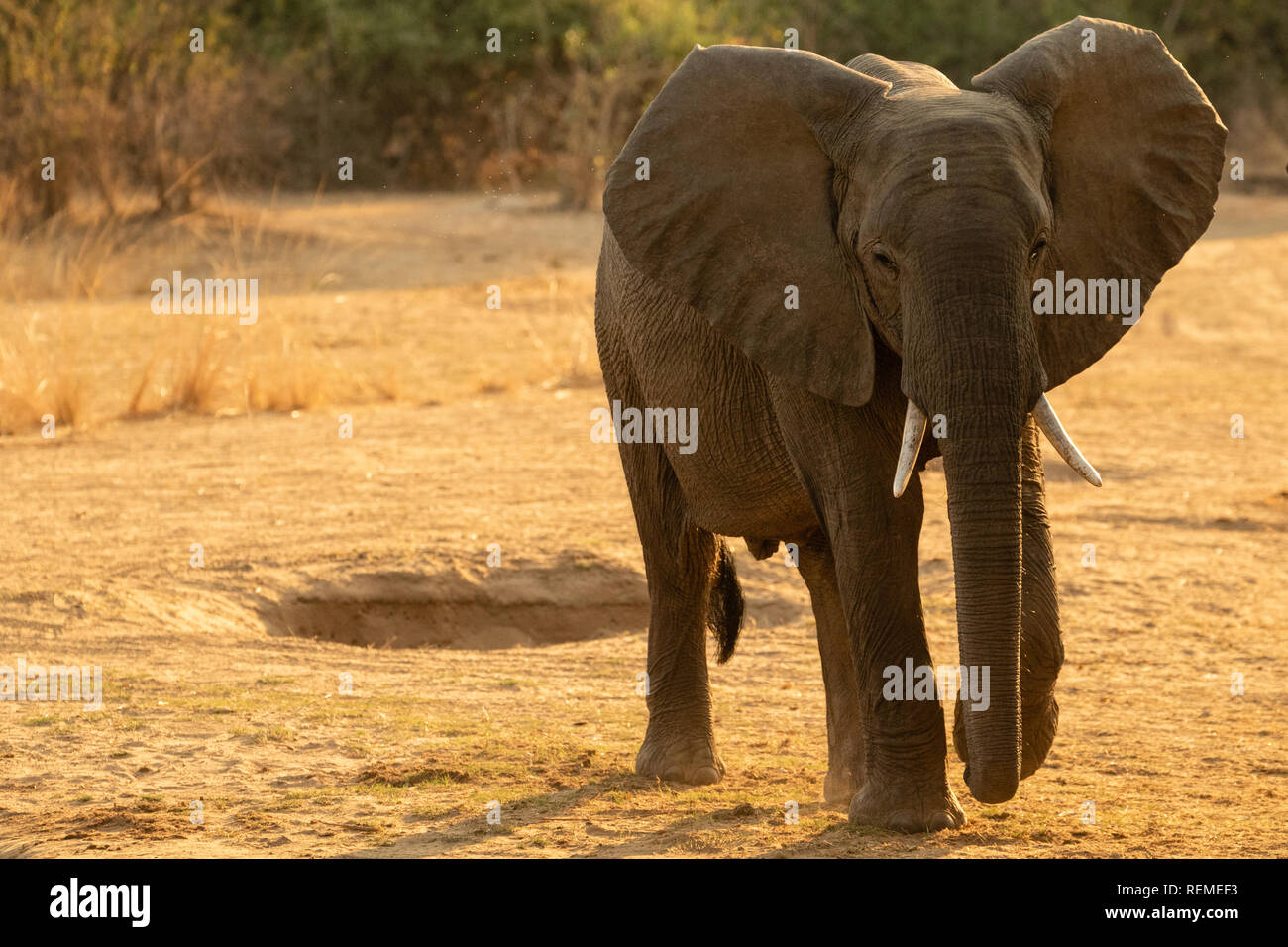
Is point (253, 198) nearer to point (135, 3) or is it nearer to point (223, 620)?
point (135, 3)

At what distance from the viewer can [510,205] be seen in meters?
27.3

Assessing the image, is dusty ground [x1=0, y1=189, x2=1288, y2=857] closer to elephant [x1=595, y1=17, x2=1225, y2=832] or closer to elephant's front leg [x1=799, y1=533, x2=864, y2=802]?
elephant's front leg [x1=799, y1=533, x2=864, y2=802]

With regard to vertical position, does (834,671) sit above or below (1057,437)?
below

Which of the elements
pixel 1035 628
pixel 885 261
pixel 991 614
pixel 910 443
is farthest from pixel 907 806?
pixel 885 261

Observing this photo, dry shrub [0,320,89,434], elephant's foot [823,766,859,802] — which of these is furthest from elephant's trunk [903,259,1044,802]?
A: dry shrub [0,320,89,434]

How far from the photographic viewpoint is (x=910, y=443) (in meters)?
4.56

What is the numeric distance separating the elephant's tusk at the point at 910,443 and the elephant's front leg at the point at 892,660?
349 mm

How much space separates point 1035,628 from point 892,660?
40 centimetres

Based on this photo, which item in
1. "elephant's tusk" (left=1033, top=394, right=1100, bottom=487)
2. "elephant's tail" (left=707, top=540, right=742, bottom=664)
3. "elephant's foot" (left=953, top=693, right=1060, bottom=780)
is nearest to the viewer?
"elephant's tusk" (left=1033, top=394, right=1100, bottom=487)

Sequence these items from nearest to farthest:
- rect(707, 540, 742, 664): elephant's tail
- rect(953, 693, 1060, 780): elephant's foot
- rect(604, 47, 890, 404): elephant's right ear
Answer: rect(604, 47, 890, 404): elephant's right ear
rect(953, 693, 1060, 780): elephant's foot
rect(707, 540, 742, 664): elephant's tail

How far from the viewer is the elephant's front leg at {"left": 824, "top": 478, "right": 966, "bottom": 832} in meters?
4.93

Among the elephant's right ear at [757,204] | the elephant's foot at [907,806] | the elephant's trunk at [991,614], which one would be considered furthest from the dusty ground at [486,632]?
the elephant's right ear at [757,204]

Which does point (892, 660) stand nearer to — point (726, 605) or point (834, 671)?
point (834, 671)

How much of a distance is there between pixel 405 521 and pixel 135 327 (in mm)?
7356
